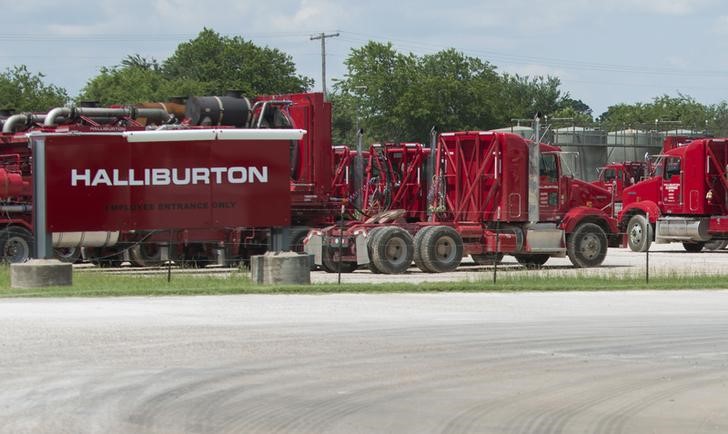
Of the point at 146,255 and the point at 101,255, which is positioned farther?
the point at 101,255

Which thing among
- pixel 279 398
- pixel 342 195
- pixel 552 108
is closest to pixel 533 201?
pixel 342 195

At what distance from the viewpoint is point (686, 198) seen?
148ft

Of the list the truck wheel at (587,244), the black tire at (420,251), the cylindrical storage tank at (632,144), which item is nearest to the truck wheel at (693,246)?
the truck wheel at (587,244)

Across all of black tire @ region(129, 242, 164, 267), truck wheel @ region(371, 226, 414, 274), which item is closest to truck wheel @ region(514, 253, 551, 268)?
truck wheel @ region(371, 226, 414, 274)

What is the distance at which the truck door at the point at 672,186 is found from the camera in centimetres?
4534

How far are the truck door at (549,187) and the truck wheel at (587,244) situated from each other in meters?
0.74

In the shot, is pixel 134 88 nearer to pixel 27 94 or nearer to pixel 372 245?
pixel 27 94

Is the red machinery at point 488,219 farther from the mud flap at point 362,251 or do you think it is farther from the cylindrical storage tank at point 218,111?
the cylindrical storage tank at point 218,111

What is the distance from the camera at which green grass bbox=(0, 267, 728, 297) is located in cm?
2452

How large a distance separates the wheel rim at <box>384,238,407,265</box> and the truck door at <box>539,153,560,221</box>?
15.2 feet

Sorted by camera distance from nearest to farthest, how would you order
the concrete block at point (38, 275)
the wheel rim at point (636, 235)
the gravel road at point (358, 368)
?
1. the gravel road at point (358, 368)
2. the concrete block at point (38, 275)
3. the wheel rim at point (636, 235)

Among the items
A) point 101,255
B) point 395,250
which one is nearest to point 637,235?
point 395,250

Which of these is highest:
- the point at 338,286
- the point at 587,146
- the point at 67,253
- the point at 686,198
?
the point at 587,146

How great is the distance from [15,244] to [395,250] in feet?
30.7
